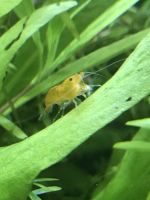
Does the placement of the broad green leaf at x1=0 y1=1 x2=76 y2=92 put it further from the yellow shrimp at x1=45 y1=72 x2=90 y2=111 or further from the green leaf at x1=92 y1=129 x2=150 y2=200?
the green leaf at x1=92 y1=129 x2=150 y2=200

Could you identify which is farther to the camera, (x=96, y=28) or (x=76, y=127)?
(x=96, y=28)

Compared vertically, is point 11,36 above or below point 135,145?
above

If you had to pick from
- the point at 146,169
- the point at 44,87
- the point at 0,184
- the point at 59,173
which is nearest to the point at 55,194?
the point at 59,173

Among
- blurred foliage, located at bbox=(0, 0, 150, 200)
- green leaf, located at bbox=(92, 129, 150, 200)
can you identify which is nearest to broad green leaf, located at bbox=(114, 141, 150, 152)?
green leaf, located at bbox=(92, 129, 150, 200)

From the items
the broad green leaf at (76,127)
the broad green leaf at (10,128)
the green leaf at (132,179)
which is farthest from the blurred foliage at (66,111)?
the broad green leaf at (76,127)

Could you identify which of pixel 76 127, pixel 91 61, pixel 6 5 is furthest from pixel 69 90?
pixel 76 127

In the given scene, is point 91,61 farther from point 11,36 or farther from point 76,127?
point 76,127

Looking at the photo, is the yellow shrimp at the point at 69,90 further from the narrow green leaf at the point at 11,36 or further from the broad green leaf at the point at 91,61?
the narrow green leaf at the point at 11,36
